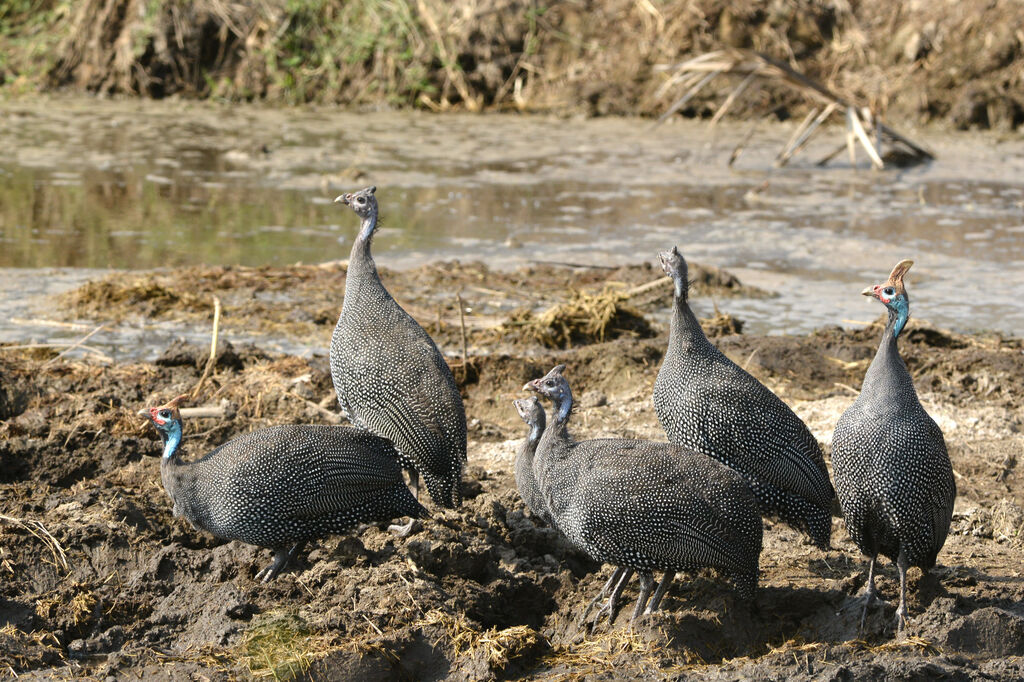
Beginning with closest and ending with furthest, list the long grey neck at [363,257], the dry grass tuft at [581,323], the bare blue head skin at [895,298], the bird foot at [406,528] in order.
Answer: the bare blue head skin at [895,298] < the bird foot at [406,528] < the long grey neck at [363,257] < the dry grass tuft at [581,323]

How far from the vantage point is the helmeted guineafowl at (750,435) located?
4.62 metres

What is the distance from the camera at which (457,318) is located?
790 centimetres

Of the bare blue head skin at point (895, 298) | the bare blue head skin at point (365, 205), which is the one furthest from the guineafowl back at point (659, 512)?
the bare blue head skin at point (365, 205)

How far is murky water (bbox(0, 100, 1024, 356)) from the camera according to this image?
922 cm

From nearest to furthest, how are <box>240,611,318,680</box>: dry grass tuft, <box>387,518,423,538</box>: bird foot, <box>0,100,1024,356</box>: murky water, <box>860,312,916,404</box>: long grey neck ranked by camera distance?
<box>240,611,318,680</box>: dry grass tuft < <box>860,312,916,404</box>: long grey neck < <box>387,518,423,538</box>: bird foot < <box>0,100,1024,356</box>: murky water

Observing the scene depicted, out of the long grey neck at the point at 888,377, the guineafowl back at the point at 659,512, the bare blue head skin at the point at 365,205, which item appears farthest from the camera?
the bare blue head skin at the point at 365,205

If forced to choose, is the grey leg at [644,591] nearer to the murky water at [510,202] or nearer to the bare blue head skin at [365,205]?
the bare blue head skin at [365,205]

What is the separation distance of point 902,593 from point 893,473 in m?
0.41

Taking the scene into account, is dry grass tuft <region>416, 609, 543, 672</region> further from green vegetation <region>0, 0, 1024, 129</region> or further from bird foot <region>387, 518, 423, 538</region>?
green vegetation <region>0, 0, 1024, 129</region>

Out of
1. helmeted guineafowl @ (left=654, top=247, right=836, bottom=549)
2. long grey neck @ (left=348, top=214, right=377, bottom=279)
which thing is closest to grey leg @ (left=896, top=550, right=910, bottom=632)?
helmeted guineafowl @ (left=654, top=247, right=836, bottom=549)

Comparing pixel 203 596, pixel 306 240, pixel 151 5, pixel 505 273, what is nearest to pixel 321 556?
pixel 203 596

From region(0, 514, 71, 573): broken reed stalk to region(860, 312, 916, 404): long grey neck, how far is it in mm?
2986

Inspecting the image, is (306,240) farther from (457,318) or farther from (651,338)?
(651,338)

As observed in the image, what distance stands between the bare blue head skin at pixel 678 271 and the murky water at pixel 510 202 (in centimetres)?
308
